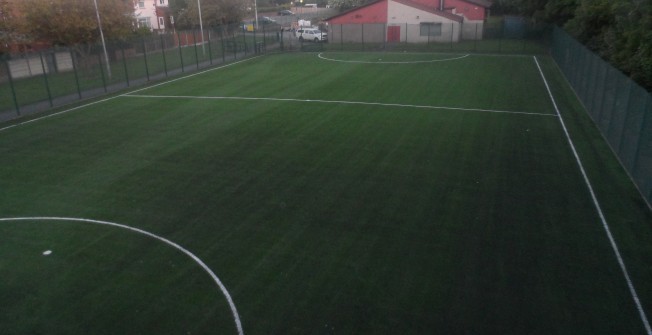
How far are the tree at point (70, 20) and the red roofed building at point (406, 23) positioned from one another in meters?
19.1

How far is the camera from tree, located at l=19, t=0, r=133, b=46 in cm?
2959

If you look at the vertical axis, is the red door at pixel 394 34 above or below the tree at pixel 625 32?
below

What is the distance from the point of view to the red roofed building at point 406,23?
4550cm

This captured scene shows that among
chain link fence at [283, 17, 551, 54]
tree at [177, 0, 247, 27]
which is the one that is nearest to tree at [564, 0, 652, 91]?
chain link fence at [283, 17, 551, 54]

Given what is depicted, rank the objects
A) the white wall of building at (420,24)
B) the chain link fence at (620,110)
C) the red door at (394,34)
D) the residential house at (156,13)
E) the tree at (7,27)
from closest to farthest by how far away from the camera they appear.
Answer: the chain link fence at (620,110) < the tree at (7,27) < the white wall of building at (420,24) < the red door at (394,34) < the residential house at (156,13)

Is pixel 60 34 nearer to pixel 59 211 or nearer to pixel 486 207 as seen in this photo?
pixel 59 211

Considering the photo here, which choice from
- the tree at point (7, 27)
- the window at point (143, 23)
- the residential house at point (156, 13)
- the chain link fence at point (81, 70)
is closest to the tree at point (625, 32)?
the chain link fence at point (81, 70)

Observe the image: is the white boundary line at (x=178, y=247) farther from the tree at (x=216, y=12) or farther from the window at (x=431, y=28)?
the tree at (x=216, y=12)

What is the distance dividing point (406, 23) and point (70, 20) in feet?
90.1

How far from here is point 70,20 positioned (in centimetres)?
3002

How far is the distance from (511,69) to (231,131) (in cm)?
1844

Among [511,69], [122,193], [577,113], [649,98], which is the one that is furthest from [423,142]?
[511,69]

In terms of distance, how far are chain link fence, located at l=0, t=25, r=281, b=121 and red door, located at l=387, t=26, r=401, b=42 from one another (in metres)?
14.3

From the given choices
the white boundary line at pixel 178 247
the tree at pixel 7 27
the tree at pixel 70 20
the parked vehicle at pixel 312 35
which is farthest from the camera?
the parked vehicle at pixel 312 35
